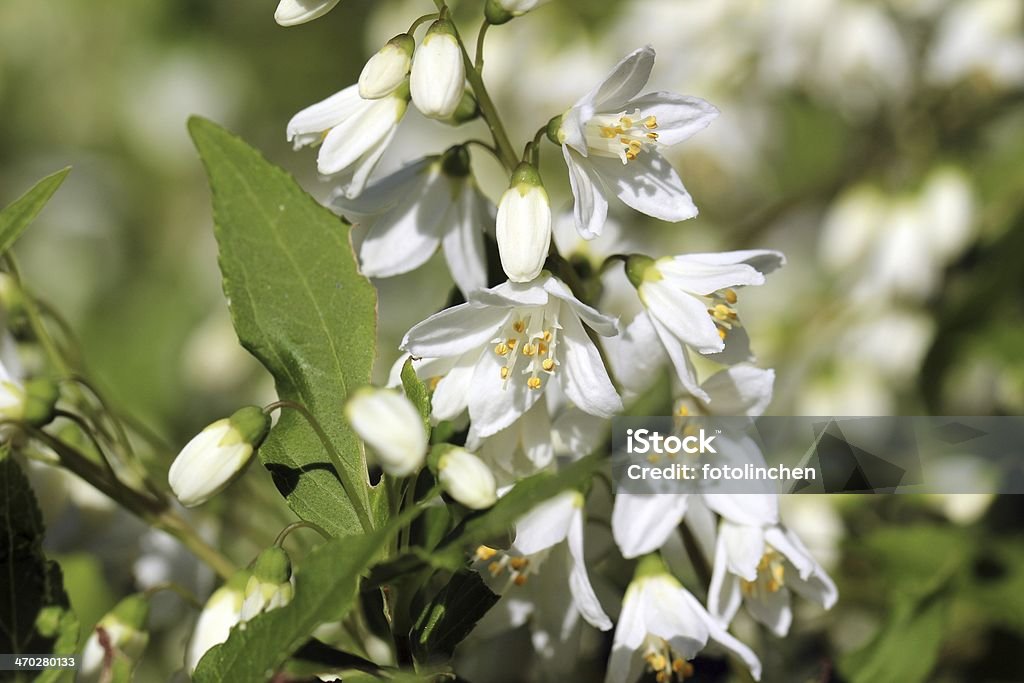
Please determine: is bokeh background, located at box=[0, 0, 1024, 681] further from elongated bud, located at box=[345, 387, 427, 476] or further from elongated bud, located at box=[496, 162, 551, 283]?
elongated bud, located at box=[345, 387, 427, 476]

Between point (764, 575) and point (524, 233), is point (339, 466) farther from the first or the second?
point (764, 575)

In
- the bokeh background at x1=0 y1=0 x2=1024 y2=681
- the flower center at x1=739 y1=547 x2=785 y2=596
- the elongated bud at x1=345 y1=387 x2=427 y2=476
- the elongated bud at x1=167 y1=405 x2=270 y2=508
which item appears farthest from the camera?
the bokeh background at x1=0 y1=0 x2=1024 y2=681

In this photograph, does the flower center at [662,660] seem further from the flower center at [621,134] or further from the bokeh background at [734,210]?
the flower center at [621,134]

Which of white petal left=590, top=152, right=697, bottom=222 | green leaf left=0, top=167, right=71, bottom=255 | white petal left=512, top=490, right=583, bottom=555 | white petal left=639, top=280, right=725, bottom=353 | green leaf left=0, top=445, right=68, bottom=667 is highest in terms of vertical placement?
green leaf left=0, top=167, right=71, bottom=255

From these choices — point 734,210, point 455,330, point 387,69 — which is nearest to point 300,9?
point 387,69

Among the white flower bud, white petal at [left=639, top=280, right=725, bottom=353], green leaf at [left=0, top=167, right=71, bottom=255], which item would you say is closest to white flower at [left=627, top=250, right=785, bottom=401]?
white petal at [left=639, top=280, right=725, bottom=353]
